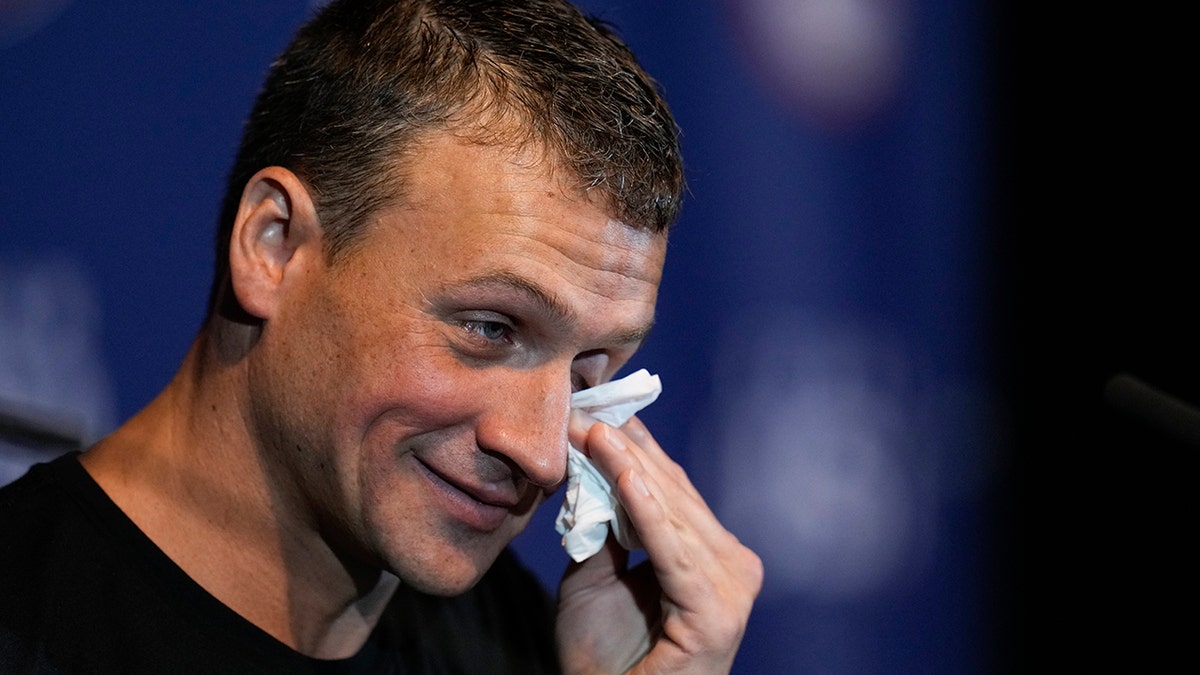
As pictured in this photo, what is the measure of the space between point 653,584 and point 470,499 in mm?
376

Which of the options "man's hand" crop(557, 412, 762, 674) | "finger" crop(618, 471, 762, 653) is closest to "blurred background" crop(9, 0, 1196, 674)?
"man's hand" crop(557, 412, 762, 674)

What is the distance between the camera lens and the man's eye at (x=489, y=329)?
3.96 ft

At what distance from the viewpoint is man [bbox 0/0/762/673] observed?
3.91 feet

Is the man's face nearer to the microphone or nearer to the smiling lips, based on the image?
the smiling lips

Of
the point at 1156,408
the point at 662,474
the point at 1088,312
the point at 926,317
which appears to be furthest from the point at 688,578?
the point at 1088,312

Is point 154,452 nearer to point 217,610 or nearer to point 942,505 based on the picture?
point 217,610

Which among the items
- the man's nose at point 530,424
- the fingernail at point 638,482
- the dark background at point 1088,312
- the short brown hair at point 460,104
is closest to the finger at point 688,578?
the fingernail at point 638,482

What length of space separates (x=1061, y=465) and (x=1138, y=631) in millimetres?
310

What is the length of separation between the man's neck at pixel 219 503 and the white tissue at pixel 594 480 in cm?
29

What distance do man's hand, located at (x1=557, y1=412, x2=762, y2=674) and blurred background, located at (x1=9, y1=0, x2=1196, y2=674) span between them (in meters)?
0.50

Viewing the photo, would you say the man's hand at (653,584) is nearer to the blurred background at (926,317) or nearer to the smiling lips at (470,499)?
the smiling lips at (470,499)

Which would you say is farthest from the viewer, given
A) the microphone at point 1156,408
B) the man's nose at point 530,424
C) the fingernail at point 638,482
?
the fingernail at point 638,482

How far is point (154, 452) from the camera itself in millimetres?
1302

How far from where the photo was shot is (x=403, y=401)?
1.20 metres
